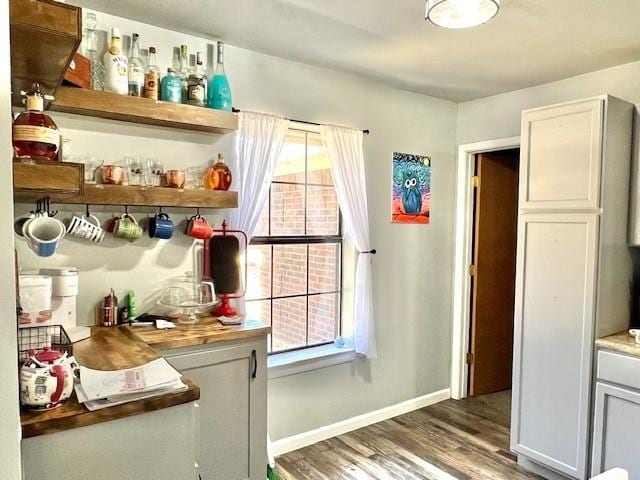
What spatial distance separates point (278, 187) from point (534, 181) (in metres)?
1.57

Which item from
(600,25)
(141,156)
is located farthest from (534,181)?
(141,156)

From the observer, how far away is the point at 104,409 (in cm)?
119

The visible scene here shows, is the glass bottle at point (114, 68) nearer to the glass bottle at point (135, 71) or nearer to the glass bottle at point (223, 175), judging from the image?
the glass bottle at point (135, 71)

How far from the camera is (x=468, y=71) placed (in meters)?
2.96

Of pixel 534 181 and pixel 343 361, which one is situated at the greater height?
pixel 534 181

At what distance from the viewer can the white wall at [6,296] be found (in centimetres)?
78

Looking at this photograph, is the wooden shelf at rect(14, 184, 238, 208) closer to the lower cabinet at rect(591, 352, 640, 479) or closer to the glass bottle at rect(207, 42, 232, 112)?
the glass bottle at rect(207, 42, 232, 112)

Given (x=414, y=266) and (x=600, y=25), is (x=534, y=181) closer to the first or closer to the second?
(x=600, y=25)

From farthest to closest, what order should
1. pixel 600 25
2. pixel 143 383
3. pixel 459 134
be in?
pixel 459 134, pixel 600 25, pixel 143 383

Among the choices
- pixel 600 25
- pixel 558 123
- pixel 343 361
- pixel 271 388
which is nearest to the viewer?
pixel 600 25

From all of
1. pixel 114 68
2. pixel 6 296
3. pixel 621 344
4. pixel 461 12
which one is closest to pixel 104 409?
pixel 6 296

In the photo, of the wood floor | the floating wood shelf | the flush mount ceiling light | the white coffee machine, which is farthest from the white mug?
the wood floor

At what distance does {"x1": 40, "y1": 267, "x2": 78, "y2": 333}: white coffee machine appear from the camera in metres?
1.83

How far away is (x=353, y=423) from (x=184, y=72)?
101 inches
